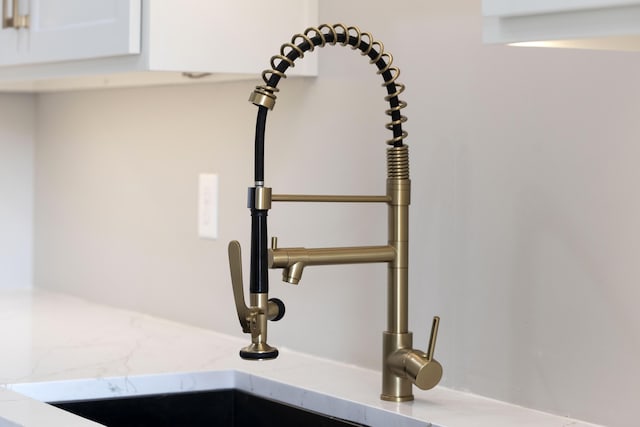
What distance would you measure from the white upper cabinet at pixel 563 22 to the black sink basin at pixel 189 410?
741 millimetres

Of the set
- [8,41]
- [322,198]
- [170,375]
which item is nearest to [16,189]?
[8,41]

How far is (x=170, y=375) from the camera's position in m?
1.60

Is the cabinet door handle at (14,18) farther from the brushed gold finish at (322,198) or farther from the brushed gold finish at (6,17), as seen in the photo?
the brushed gold finish at (322,198)

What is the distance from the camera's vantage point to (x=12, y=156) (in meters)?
2.59

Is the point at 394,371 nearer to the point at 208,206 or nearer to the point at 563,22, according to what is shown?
the point at 563,22

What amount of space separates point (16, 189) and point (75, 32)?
3.31ft

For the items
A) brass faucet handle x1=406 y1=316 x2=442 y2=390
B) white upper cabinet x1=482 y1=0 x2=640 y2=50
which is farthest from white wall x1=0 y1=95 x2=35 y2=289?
white upper cabinet x1=482 y1=0 x2=640 y2=50

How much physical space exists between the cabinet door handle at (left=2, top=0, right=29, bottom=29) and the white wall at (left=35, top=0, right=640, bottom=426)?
353 millimetres

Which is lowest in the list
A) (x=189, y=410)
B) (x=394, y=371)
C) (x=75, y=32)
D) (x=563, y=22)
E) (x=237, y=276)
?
(x=189, y=410)

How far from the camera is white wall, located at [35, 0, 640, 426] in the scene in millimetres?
1275

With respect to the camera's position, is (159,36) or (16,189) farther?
(16,189)

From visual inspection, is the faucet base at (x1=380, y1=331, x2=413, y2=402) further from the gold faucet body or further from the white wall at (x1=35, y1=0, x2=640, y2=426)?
the white wall at (x1=35, y1=0, x2=640, y2=426)

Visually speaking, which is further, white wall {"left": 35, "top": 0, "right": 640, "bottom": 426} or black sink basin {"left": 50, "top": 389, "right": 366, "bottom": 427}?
black sink basin {"left": 50, "top": 389, "right": 366, "bottom": 427}

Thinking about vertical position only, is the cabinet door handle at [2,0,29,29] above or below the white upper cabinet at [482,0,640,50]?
above
